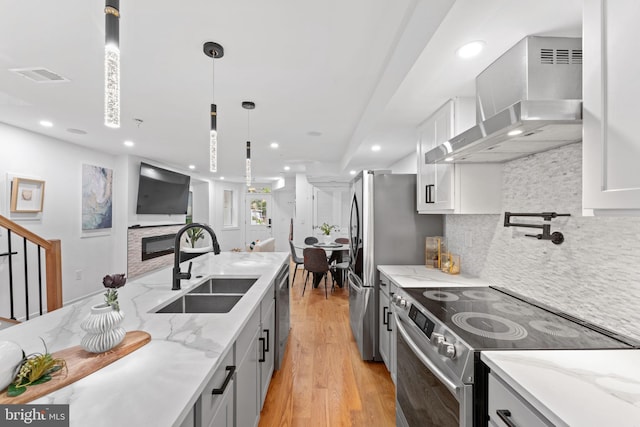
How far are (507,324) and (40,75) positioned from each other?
362 centimetres

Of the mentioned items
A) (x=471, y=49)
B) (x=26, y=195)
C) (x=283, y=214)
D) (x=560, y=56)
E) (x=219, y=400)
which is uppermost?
(x=471, y=49)

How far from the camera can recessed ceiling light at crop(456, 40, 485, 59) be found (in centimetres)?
134

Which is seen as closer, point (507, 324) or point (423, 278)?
point (507, 324)

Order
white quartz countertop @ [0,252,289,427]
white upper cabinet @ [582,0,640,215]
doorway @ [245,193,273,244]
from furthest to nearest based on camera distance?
doorway @ [245,193,273,244] → white upper cabinet @ [582,0,640,215] → white quartz countertop @ [0,252,289,427]

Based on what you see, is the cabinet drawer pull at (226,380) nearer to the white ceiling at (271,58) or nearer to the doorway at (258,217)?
the white ceiling at (271,58)

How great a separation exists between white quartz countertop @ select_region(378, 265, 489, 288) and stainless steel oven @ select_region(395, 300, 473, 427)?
330 millimetres

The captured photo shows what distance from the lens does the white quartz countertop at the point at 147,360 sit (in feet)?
2.08

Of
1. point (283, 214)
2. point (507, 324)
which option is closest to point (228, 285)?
point (507, 324)

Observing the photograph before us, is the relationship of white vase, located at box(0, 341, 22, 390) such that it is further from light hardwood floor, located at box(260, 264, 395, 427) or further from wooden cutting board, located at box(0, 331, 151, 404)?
light hardwood floor, located at box(260, 264, 395, 427)

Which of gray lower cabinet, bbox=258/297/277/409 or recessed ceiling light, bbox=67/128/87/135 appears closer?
gray lower cabinet, bbox=258/297/277/409

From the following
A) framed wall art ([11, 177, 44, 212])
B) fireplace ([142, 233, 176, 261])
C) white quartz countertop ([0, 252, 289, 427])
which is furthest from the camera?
fireplace ([142, 233, 176, 261])

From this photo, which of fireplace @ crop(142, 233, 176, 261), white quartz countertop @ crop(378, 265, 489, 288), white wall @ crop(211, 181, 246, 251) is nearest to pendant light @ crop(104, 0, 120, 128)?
white quartz countertop @ crop(378, 265, 489, 288)

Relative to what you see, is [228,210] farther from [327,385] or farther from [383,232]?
[327,385]

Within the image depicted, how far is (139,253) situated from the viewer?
18.1ft
